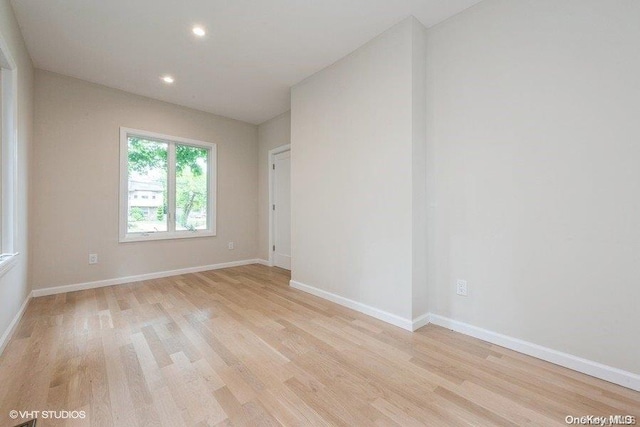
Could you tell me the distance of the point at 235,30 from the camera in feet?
7.96

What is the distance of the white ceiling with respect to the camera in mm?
2150

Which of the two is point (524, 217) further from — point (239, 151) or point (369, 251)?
point (239, 151)

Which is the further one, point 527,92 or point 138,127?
point 138,127

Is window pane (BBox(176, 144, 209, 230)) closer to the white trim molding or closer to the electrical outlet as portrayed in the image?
the white trim molding

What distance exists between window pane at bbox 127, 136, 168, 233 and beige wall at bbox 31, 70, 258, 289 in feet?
0.69

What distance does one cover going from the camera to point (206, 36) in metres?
2.50

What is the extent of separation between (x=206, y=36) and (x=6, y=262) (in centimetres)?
242

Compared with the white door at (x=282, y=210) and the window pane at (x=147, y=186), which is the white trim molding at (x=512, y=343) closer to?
the white door at (x=282, y=210)

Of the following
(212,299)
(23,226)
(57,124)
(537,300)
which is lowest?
(212,299)

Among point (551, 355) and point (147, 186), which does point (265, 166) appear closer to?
point (147, 186)

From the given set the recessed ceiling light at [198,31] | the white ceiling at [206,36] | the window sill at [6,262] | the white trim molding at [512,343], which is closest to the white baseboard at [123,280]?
the window sill at [6,262]

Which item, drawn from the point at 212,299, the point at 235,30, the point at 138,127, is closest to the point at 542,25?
the point at 235,30

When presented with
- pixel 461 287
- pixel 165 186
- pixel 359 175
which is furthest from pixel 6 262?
pixel 461 287

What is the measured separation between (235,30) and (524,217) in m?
2.86
